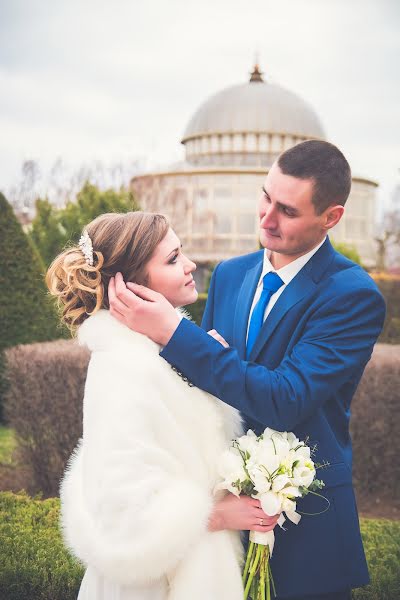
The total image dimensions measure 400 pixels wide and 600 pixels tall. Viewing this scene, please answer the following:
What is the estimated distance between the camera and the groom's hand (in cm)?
238

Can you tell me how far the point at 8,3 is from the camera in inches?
701

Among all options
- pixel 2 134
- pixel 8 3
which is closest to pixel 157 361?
pixel 8 3

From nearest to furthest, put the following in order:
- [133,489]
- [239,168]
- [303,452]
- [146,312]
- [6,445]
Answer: [133,489], [303,452], [146,312], [6,445], [239,168]

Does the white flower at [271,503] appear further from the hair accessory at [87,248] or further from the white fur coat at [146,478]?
the hair accessory at [87,248]

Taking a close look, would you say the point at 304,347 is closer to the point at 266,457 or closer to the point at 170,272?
the point at 266,457

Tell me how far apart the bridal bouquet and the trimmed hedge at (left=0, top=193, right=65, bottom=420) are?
6816 mm

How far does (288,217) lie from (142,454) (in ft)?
3.49

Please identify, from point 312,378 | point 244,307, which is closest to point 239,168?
point 244,307

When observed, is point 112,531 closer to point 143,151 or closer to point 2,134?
point 2,134

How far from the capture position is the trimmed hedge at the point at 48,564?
11.6 feet

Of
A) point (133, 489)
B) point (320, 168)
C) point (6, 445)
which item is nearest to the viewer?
point (133, 489)

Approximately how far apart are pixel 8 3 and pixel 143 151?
693 inches

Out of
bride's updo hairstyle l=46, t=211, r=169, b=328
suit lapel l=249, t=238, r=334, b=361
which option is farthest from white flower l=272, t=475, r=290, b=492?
bride's updo hairstyle l=46, t=211, r=169, b=328

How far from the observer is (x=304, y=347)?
7.83 ft
